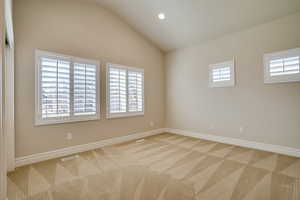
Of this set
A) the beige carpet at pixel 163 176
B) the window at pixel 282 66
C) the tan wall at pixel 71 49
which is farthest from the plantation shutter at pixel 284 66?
the tan wall at pixel 71 49

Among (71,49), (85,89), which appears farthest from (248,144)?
(71,49)

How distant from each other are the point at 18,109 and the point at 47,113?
471 millimetres

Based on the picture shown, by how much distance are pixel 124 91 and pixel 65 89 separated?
1.60m

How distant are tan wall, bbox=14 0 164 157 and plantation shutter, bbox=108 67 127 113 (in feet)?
0.78

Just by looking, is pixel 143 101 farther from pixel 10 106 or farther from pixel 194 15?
pixel 10 106

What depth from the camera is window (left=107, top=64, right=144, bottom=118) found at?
4.13 m

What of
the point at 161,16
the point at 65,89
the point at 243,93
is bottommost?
the point at 243,93

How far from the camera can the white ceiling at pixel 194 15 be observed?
3.16 m

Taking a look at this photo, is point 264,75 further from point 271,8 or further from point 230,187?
point 230,187

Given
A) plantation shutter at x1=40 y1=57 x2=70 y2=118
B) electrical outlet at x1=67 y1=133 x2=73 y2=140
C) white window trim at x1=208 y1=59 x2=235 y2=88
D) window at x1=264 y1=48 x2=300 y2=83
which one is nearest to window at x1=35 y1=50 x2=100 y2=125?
plantation shutter at x1=40 y1=57 x2=70 y2=118

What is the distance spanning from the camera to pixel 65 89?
3.32 meters

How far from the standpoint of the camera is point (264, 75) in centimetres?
348

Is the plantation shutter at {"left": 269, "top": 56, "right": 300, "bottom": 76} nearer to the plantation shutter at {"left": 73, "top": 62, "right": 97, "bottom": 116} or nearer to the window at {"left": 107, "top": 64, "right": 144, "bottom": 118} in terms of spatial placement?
the window at {"left": 107, "top": 64, "right": 144, "bottom": 118}

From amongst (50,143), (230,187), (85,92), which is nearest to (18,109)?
(50,143)
